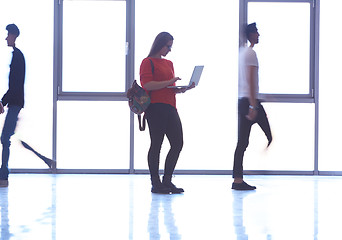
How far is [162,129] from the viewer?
4.57 meters

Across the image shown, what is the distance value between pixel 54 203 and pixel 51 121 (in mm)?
2238

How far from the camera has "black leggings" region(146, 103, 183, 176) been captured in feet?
14.9

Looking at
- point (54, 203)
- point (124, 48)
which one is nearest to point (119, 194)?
point (54, 203)

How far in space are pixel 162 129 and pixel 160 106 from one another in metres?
0.19

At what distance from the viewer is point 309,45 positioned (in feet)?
20.4

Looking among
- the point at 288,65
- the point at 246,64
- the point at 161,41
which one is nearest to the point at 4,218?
the point at 161,41

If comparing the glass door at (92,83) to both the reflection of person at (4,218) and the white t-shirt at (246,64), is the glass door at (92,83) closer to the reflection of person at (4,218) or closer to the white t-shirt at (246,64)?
the reflection of person at (4,218)

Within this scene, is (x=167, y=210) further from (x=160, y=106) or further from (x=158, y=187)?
(x=160, y=106)

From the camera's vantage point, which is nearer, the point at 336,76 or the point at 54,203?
the point at 54,203

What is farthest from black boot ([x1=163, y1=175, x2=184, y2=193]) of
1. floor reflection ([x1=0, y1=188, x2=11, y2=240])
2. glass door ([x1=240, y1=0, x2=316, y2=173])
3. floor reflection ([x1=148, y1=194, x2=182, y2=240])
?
glass door ([x1=240, y1=0, x2=316, y2=173])

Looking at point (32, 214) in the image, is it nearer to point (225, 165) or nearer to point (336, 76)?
point (225, 165)

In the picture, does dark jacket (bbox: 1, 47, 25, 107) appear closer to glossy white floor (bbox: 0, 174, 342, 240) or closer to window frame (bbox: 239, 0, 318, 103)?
glossy white floor (bbox: 0, 174, 342, 240)

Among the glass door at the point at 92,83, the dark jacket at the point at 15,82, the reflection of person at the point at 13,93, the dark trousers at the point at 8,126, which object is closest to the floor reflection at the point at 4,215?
the dark trousers at the point at 8,126

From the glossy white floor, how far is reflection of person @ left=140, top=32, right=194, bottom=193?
0.28 meters
